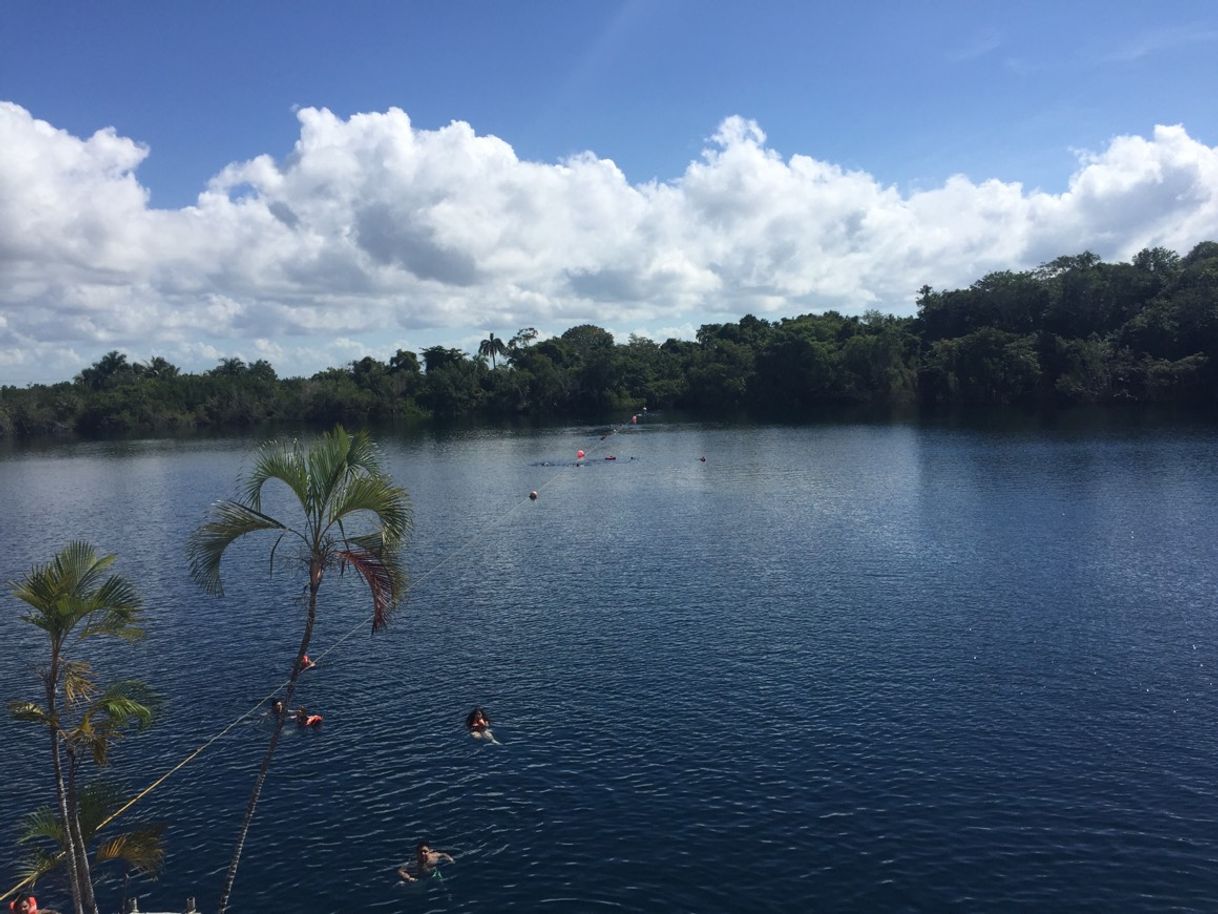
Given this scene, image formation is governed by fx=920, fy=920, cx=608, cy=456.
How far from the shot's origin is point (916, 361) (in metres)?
184

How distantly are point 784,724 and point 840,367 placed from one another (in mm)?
167560

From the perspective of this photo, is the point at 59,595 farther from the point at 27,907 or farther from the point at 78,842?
the point at 27,907

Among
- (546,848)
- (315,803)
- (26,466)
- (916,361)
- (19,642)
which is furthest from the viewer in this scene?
(916,361)

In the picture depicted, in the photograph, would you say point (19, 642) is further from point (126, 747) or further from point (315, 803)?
point (315, 803)

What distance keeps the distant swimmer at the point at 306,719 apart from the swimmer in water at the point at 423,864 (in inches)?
403

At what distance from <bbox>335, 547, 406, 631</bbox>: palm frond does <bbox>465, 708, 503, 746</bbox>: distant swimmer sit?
14734 mm

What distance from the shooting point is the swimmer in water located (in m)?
23.4

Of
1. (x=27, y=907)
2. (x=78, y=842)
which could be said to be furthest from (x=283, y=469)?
(x=27, y=907)

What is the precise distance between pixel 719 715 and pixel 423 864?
40.5ft

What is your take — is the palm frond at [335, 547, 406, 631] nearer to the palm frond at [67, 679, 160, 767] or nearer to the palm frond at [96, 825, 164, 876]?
the palm frond at [67, 679, 160, 767]

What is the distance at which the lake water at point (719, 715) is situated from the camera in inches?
921

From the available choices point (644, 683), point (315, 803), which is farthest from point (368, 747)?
point (644, 683)

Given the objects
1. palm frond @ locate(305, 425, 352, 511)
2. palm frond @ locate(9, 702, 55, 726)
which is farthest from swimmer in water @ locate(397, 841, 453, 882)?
palm frond @ locate(305, 425, 352, 511)

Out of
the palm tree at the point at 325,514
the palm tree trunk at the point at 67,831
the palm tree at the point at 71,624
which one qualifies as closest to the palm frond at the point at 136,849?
the palm tree at the point at 71,624
